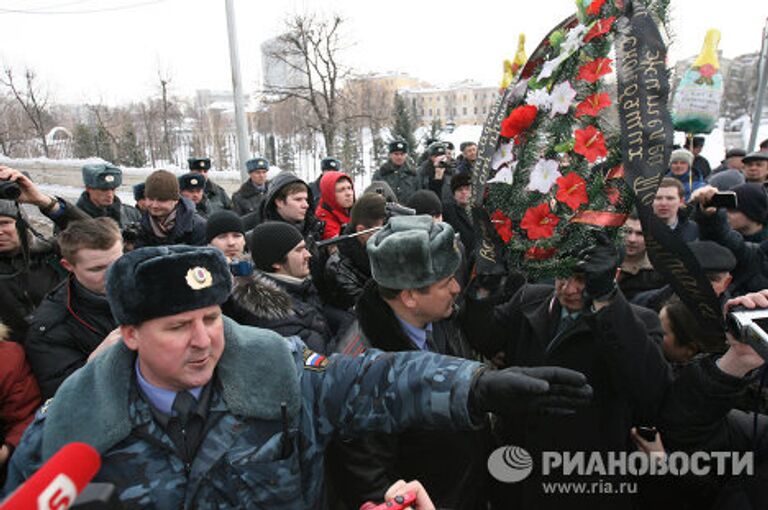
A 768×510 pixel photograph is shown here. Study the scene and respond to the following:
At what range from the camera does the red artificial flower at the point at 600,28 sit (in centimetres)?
186

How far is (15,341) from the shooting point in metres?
2.32

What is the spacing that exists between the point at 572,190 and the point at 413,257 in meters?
0.66

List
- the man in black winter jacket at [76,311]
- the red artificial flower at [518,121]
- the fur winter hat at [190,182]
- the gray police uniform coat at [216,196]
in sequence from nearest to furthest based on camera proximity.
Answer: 1. the red artificial flower at [518,121]
2. the man in black winter jacket at [76,311]
3. the fur winter hat at [190,182]
4. the gray police uniform coat at [216,196]

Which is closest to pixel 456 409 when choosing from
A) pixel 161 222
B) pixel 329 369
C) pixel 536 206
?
pixel 329 369

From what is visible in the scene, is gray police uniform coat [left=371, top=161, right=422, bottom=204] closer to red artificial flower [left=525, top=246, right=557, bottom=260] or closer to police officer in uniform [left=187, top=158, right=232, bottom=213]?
police officer in uniform [left=187, top=158, right=232, bottom=213]

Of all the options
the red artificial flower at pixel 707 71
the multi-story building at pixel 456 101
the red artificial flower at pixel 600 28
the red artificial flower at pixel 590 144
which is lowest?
the red artificial flower at pixel 590 144

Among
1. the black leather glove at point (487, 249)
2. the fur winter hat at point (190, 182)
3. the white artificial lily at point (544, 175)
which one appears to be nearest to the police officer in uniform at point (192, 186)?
the fur winter hat at point (190, 182)

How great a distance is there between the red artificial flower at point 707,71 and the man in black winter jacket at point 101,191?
5441 millimetres

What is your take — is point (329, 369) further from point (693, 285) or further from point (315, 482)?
point (693, 285)

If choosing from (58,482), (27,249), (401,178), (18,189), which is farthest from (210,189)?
(58,482)

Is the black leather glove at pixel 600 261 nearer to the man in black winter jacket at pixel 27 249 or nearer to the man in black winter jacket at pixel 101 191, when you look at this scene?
the man in black winter jacket at pixel 27 249

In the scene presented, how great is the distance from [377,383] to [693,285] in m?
1.14

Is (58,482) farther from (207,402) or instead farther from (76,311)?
(76,311)

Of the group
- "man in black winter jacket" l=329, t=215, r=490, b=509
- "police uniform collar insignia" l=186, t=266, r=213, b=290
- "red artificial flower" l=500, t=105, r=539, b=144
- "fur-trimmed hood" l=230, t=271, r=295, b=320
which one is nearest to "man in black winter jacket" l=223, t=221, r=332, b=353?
"fur-trimmed hood" l=230, t=271, r=295, b=320
